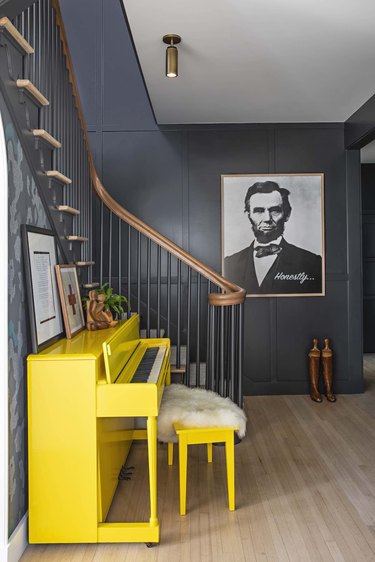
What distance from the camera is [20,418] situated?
7.61 ft

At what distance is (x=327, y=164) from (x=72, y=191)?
2.70m

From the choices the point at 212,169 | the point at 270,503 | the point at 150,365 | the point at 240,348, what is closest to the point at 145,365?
the point at 150,365

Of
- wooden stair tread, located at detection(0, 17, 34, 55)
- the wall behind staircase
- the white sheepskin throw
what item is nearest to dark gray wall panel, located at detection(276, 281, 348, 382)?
the wall behind staircase

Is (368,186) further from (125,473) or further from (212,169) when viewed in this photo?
(125,473)

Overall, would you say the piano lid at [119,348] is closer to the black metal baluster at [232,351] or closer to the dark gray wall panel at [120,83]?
the black metal baluster at [232,351]

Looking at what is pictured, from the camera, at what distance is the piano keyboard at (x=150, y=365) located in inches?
104

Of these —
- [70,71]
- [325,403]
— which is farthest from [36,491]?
[325,403]

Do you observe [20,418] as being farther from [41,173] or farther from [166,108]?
[166,108]

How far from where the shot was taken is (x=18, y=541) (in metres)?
2.26

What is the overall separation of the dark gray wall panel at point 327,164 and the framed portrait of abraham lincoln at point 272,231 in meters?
0.08

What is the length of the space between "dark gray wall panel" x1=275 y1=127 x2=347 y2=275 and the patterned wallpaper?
3149mm

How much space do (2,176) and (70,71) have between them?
169cm

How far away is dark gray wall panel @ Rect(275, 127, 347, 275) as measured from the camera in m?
4.95

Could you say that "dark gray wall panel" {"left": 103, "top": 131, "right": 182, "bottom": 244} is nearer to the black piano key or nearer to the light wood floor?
the black piano key
